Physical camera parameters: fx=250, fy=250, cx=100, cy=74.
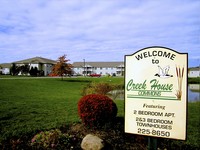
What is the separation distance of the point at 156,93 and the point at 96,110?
350 cm

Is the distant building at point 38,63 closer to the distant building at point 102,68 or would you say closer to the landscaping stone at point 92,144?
the distant building at point 102,68

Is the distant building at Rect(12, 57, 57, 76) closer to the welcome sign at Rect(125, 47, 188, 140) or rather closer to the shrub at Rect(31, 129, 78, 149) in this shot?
the shrub at Rect(31, 129, 78, 149)

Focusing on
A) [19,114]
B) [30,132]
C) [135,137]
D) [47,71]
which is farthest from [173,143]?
[47,71]

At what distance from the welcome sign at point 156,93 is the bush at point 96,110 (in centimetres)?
294

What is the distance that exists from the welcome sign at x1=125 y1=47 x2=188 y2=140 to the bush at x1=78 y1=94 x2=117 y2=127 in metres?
2.94

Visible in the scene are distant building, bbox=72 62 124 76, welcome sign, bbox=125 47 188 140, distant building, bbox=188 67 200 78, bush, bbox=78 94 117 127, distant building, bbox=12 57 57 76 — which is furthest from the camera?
distant building, bbox=72 62 124 76

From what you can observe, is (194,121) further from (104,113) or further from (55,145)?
(55,145)

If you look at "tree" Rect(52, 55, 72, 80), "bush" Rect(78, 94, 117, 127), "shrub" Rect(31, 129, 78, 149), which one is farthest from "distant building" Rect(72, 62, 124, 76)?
"shrub" Rect(31, 129, 78, 149)

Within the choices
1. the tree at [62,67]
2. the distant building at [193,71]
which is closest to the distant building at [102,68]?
the distant building at [193,71]

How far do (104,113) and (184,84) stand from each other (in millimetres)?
3878

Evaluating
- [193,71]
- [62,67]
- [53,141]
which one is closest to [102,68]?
[193,71]

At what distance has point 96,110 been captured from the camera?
784 centimetres

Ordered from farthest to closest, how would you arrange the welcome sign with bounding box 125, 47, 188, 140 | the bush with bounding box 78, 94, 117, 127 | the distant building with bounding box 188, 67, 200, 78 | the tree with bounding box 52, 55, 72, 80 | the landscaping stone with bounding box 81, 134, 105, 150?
the tree with bounding box 52, 55, 72, 80 < the distant building with bounding box 188, 67, 200, 78 < the bush with bounding box 78, 94, 117, 127 < the landscaping stone with bounding box 81, 134, 105, 150 < the welcome sign with bounding box 125, 47, 188, 140

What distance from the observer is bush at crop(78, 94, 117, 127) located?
7875mm
